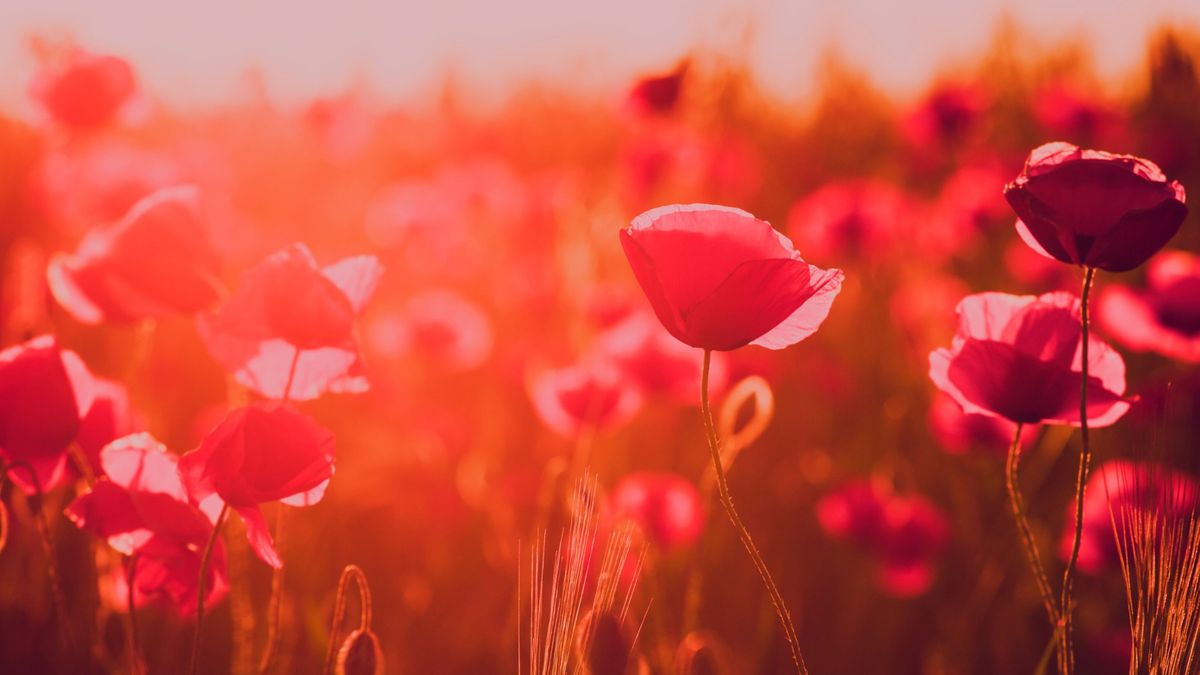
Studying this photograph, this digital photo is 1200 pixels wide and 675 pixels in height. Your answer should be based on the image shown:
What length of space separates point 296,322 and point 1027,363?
470 millimetres

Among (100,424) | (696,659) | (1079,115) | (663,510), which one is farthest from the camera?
(1079,115)

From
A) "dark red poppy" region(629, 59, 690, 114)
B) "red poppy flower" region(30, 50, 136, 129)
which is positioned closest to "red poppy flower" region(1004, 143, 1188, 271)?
"red poppy flower" region(30, 50, 136, 129)

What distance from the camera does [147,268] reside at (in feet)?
3.08

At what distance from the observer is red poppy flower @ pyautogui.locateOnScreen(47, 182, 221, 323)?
3.07 feet

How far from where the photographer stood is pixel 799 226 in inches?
104

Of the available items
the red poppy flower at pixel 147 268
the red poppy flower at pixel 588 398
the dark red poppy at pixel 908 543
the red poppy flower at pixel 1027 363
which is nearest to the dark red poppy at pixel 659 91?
the red poppy flower at pixel 588 398

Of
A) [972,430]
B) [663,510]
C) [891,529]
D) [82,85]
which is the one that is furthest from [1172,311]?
[82,85]

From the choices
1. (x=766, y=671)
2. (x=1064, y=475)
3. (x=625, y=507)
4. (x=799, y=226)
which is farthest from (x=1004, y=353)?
(x=799, y=226)

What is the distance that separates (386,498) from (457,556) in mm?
155

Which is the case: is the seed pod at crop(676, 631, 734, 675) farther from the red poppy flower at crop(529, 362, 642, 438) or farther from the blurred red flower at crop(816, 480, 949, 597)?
the blurred red flower at crop(816, 480, 949, 597)

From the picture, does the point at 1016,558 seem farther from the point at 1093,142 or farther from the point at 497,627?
the point at 1093,142

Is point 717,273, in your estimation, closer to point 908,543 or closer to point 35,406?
point 35,406

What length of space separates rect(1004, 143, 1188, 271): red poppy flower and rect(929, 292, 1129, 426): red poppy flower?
0.18 feet

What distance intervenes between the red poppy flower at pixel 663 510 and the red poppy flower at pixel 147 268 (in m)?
0.58
